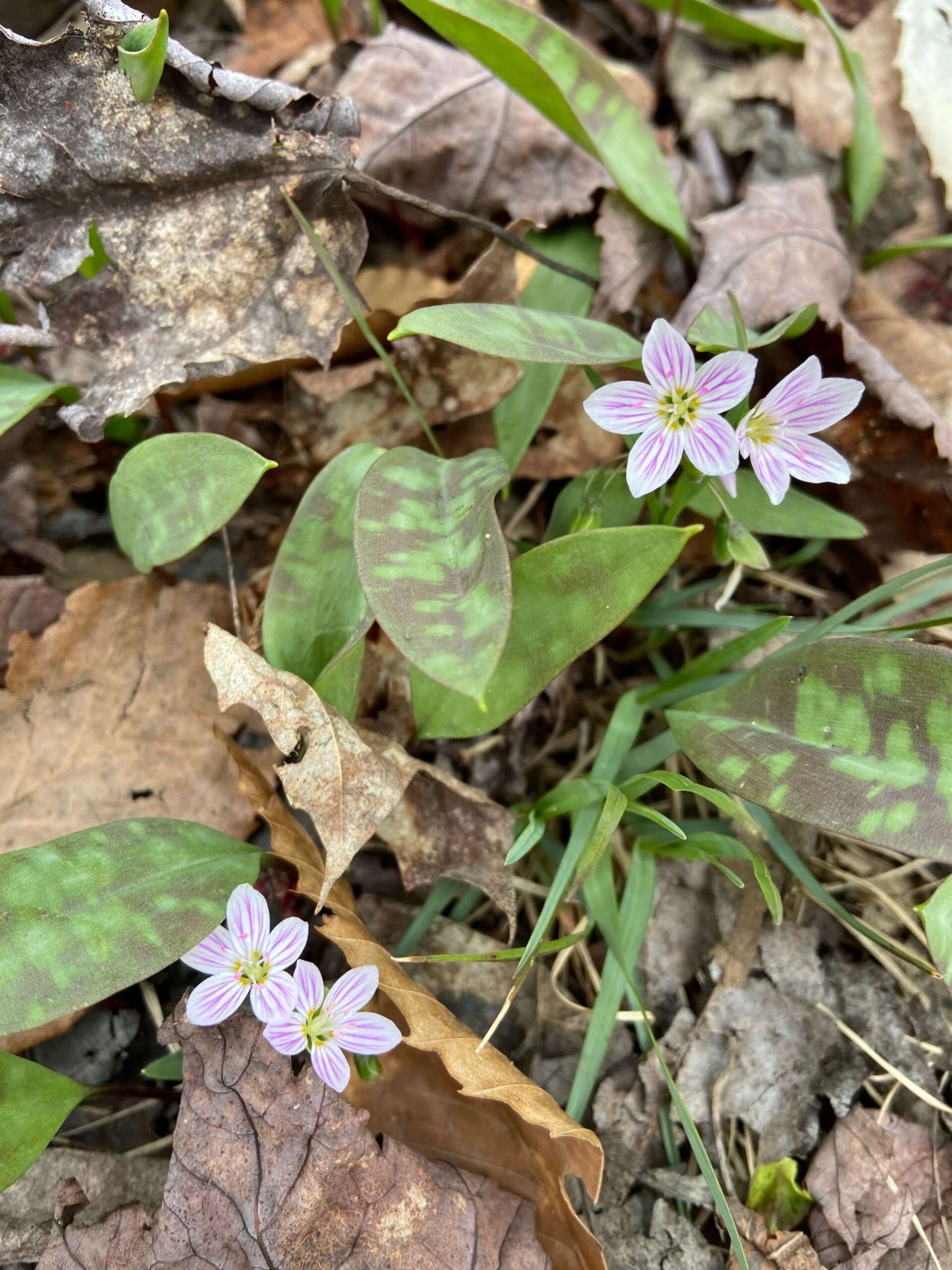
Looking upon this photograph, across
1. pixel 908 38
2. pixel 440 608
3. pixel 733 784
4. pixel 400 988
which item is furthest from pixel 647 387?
pixel 908 38

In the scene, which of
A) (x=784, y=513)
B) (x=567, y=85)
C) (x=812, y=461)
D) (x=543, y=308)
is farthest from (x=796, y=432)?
(x=567, y=85)

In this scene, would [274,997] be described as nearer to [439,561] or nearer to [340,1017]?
[340,1017]

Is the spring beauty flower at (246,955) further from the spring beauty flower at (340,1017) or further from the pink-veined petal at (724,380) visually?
the pink-veined petal at (724,380)

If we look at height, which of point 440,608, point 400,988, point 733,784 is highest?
point 440,608

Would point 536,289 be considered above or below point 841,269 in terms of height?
below

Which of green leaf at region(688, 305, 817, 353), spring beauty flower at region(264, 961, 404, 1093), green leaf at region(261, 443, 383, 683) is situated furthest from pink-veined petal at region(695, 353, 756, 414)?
spring beauty flower at region(264, 961, 404, 1093)

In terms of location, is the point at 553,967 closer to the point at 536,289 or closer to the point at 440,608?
the point at 440,608
